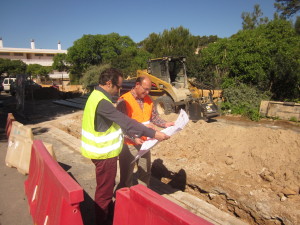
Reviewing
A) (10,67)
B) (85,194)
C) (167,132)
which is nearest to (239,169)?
(167,132)

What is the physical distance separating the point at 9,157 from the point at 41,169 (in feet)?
8.95

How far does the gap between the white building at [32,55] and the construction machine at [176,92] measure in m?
44.5

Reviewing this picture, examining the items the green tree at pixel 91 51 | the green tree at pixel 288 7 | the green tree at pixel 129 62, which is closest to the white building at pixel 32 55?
the green tree at pixel 91 51

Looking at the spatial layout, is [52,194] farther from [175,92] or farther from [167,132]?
[175,92]

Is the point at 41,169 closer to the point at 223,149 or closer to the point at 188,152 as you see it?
the point at 188,152

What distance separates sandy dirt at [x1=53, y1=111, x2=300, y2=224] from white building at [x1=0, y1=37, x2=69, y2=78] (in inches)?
1965

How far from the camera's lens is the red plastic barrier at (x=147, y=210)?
167cm

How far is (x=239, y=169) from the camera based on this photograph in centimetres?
508

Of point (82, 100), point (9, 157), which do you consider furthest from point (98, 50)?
point (9, 157)

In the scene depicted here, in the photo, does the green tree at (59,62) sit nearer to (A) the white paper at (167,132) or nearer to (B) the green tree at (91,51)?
(B) the green tree at (91,51)

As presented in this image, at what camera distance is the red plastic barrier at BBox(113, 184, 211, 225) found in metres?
1.67

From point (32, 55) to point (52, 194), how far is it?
64075 millimetres

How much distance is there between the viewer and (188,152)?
20.0 ft

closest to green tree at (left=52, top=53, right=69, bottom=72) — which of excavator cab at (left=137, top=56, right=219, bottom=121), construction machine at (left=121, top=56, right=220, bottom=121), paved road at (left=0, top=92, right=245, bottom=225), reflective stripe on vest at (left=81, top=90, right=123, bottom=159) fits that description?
construction machine at (left=121, top=56, right=220, bottom=121)
